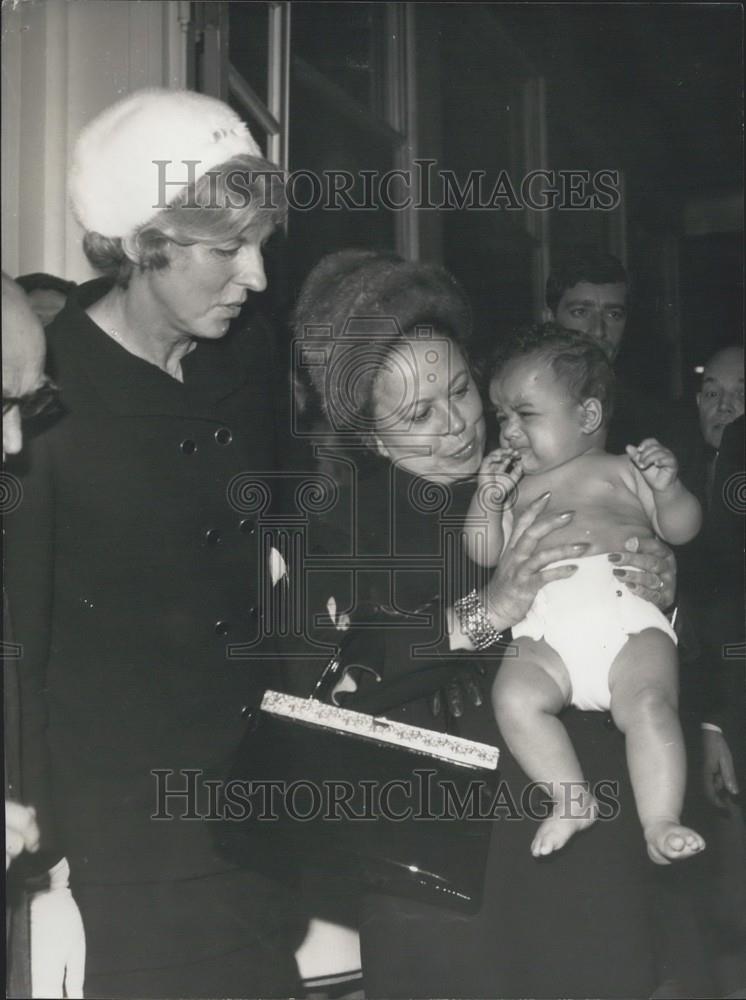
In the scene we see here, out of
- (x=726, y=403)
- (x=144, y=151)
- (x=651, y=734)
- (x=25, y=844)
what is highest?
(x=144, y=151)

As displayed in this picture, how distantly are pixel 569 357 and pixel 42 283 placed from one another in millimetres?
816

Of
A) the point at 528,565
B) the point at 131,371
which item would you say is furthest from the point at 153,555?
the point at 528,565

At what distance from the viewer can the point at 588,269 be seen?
1598 mm

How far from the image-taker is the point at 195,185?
1497 millimetres

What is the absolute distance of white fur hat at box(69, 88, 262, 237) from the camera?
1.50 metres

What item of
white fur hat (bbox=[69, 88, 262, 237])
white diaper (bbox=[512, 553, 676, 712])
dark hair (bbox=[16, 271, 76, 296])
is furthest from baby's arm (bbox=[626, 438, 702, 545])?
dark hair (bbox=[16, 271, 76, 296])

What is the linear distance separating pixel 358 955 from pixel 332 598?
0.57 meters

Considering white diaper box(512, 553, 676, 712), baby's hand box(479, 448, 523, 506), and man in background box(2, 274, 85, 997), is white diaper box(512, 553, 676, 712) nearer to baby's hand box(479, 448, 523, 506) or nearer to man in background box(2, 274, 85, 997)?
baby's hand box(479, 448, 523, 506)

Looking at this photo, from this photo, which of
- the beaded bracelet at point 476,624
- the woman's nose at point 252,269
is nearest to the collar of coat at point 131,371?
the woman's nose at point 252,269

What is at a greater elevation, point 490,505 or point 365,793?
point 490,505

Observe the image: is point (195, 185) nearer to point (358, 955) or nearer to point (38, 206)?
point (38, 206)

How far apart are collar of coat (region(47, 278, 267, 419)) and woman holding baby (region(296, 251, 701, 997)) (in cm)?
16

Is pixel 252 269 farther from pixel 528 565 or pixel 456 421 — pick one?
pixel 528 565

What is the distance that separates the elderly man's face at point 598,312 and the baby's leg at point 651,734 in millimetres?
456
